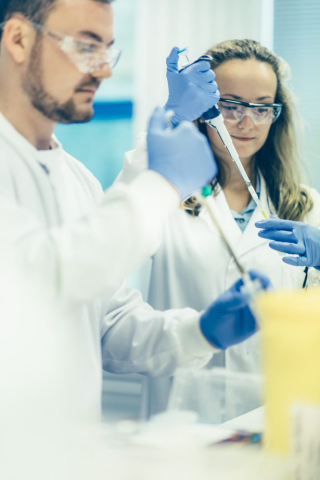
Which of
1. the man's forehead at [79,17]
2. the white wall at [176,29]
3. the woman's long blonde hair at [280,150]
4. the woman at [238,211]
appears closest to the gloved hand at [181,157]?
the man's forehead at [79,17]

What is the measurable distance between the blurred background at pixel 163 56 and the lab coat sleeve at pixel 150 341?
1230 millimetres

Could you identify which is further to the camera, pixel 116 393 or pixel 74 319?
pixel 116 393

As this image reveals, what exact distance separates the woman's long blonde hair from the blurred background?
47 centimetres

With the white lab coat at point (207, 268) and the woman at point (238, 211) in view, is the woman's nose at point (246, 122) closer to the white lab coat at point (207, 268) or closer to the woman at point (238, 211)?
the woman at point (238, 211)

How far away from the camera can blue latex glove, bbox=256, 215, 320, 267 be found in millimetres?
1678

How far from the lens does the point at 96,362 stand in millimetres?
1201

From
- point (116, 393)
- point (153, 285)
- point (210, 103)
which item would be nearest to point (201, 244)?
point (153, 285)

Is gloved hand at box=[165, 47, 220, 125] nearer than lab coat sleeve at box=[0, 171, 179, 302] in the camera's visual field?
No

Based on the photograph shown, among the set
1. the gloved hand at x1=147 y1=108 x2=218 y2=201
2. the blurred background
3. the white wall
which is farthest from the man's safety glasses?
Answer: the white wall

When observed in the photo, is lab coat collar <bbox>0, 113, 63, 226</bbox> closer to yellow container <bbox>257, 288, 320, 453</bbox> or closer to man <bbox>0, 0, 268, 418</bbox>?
man <bbox>0, 0, 268, 418</bbox>

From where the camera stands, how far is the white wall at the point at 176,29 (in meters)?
2.83

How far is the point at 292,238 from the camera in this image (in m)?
1.68

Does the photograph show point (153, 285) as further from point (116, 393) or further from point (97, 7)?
point (116, 393)

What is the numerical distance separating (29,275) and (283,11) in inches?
103
